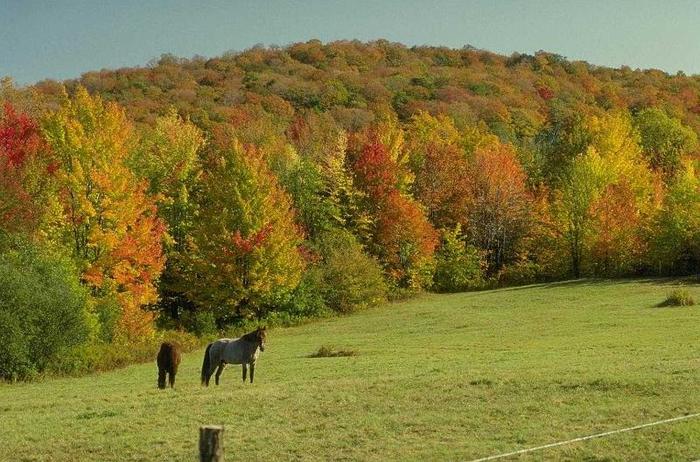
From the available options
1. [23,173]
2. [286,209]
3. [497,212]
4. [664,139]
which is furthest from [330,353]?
[664,139]

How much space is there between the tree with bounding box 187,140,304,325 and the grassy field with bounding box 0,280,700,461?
17.0 meters

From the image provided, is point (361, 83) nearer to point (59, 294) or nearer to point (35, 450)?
point (59, 294)

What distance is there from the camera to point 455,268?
6762 centimetres

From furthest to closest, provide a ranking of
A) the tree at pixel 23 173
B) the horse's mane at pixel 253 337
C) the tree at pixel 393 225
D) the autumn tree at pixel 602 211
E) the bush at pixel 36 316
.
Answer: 1. the autumn tree at pixel 602 211
2. the tree at pixel 393 225
3. the tree at pixel 23 173
4. the bush at pixel 36 316
5. the horse's mane at pixel 253 337

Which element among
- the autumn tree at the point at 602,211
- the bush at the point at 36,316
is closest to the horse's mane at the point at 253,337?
the bush at the point at 36,316

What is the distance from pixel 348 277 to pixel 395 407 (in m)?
40.7

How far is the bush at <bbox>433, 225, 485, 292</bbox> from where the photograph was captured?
67.7m

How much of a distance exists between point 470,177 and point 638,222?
16010 mm

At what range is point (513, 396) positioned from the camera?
17203 millimetres

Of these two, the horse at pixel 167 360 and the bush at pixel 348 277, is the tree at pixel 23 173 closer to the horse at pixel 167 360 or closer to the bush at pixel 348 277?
the horse at pixel 167 360

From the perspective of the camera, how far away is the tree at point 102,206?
40719mm

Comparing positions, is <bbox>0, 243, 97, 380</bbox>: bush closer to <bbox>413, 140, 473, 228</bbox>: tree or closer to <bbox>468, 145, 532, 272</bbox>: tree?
<bbox>413, 140, 473, 228</bbox>: tree

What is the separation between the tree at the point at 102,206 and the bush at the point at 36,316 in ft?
16.9

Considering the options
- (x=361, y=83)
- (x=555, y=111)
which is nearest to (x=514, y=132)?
(x=555, y=111)
